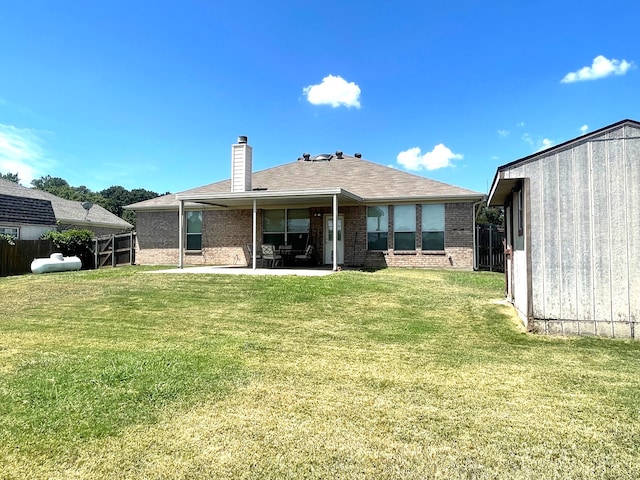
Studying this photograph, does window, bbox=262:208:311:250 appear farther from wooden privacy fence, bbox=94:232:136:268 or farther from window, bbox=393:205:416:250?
wooden privacy fence, bbox=94:232:136:268

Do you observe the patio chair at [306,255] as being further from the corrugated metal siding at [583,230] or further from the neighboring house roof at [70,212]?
the neighboring house roof at [70,212]

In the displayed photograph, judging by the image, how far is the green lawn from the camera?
2293 millimetres

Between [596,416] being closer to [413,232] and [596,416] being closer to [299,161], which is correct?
[413,232]

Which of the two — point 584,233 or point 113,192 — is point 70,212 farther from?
point 113,192

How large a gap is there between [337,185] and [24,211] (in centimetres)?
1535

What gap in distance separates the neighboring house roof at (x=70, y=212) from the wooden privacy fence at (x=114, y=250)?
7.83m

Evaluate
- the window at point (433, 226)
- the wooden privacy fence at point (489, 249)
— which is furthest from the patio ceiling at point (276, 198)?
the wooden privacy fence at point (489, 249)

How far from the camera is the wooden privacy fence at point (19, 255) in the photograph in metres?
14.8

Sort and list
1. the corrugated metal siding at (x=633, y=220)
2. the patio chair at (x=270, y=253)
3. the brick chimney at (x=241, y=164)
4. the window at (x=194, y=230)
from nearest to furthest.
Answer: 1. the corrugated metal siding at (x=633, y=220)
2. the patio chair at (x=270, y=253)
3. the brick chimney at (x=241, y=164)
4. the window at (x=194, y=230)

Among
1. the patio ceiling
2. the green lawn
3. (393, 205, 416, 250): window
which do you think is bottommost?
the green lawn

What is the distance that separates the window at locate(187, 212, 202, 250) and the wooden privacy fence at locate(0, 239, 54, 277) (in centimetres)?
607

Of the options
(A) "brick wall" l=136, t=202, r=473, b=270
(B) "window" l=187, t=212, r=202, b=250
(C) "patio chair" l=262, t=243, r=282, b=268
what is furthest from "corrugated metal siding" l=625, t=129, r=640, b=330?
(B) "window" l=187, t=212, r=202, b=250

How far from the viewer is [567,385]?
3.57 meters

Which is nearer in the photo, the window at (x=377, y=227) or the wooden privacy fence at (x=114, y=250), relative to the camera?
the window at (x=377, y=227)
